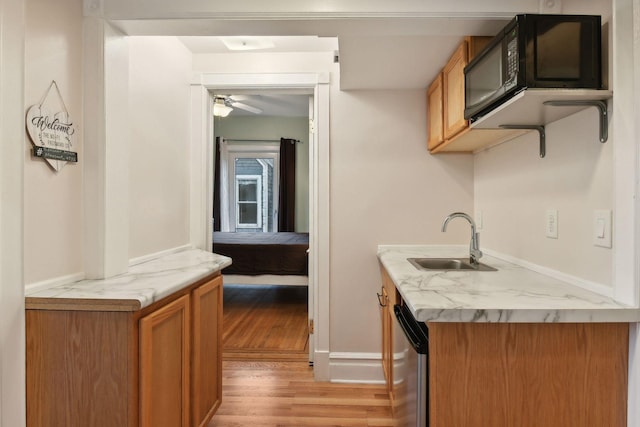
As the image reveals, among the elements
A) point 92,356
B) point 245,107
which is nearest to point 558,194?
point 92,356

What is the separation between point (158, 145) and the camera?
209 centimetres

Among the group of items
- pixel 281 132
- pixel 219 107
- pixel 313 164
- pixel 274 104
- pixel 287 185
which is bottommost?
pixel 313 164

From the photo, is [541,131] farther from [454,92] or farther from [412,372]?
[412,372]

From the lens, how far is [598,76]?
122 cm

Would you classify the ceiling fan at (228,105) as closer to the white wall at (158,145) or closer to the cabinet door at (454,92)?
the white wall at (158,145)

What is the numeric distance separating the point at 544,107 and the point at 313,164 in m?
1.58

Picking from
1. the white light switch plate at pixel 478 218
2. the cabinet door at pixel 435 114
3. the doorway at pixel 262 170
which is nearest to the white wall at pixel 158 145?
the cabinet door at pixel 435 114

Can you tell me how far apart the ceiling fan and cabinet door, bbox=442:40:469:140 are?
249 cm

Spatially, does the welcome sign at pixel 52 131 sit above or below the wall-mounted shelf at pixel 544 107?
below

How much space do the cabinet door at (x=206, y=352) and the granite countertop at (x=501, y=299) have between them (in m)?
0.90

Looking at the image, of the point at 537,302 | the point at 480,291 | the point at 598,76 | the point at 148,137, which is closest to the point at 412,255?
the point at 480,291

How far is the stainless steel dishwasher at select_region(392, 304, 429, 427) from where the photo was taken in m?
1.17

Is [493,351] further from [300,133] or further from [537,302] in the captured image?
[300,133]

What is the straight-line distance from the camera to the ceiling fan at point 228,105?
4406 mm
